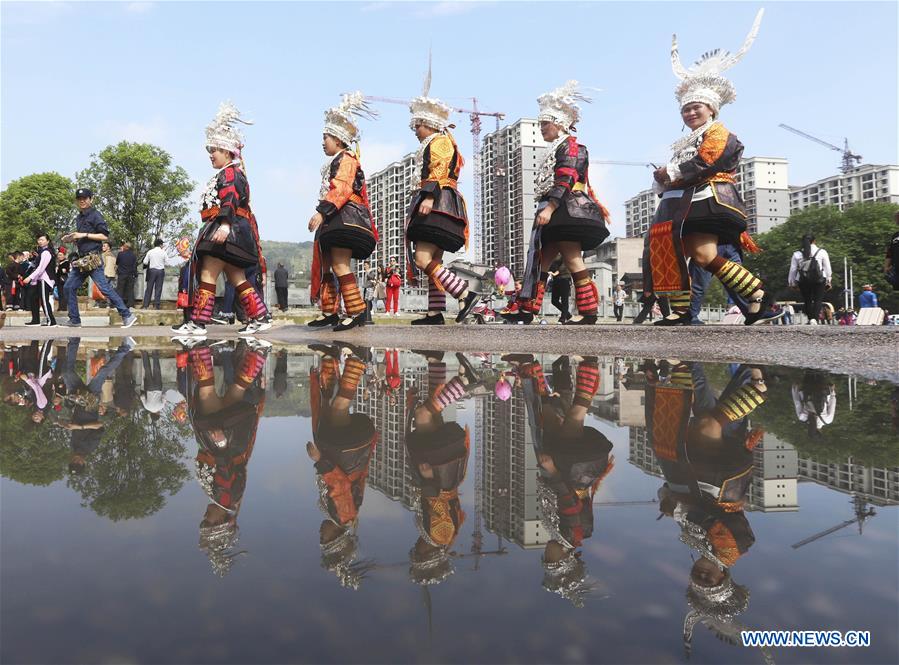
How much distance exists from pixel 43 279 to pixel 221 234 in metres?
6.98

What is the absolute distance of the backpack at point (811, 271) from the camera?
957cm

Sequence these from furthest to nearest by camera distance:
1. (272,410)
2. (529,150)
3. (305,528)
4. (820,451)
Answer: (529,150)
(272,410)
(820,451)
(305,528)

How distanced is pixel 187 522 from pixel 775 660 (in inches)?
35.4

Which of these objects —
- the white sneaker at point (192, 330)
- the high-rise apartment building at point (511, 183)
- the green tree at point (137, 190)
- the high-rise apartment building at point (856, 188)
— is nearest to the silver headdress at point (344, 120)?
the white sneaker at point (192, 330)

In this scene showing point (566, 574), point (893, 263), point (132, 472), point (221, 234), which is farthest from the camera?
point (893, 263)

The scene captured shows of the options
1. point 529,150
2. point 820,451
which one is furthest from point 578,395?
point 529,150

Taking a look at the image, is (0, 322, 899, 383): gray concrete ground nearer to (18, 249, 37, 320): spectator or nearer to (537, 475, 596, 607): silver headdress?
(537, 475, 596, 607): silver headdress

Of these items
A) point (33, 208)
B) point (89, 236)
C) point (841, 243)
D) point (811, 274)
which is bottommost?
point (811, 274)

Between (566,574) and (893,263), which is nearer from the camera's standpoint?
(566,574)

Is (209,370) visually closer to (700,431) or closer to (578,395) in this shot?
(578,395)

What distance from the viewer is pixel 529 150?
4737 inches

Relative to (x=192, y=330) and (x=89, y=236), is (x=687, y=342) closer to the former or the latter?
(x=192, y=330)

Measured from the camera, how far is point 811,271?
31.5 feet

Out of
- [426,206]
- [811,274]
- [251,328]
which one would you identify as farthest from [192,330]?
[811,274]
